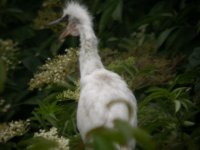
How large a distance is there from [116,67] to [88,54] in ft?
0.88

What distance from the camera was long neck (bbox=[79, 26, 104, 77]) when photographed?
16.5ft

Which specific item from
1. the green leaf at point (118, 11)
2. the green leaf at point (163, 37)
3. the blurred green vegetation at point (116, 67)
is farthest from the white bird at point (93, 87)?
the green leaf at point (163, 37)

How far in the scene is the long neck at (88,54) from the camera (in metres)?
5.02

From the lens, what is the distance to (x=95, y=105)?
4160 mm

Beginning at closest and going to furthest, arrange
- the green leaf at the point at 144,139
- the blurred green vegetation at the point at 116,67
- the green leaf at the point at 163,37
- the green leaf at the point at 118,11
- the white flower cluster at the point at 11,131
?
the green leaf at the point at 144,139, the white flower cluster at the point at 11,131, the blurred green vegetation at the point at 116,67, the green leaf at the point at 163,37, the green leaf at the point at 118,11

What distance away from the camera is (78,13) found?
555cm

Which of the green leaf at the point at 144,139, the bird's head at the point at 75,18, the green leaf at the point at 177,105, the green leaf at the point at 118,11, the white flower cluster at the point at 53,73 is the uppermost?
the green leaf at the point at 118,11

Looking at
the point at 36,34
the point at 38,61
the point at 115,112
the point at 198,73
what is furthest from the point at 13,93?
the point at 115,112

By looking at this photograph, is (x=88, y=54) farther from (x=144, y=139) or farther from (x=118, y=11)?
(x=144, y=139)

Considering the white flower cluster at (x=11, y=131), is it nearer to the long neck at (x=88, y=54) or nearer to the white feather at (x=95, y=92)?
the white feather at (x=95, y=92)

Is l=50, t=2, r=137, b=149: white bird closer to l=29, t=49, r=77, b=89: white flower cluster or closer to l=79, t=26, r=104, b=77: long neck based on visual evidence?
l=79, t=26, r=104, b=77: long neck

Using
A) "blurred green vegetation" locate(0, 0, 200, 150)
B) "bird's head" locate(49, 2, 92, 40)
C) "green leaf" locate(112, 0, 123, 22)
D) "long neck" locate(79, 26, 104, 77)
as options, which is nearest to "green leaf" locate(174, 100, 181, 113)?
"blurred green vegetation" locate(0, 0, 200, 150)

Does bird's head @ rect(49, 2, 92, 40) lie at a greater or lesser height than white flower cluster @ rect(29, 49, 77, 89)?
greater

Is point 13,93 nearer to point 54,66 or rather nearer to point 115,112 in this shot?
point 54,66
